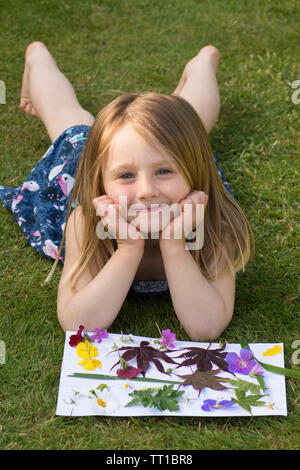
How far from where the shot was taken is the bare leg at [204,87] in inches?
134

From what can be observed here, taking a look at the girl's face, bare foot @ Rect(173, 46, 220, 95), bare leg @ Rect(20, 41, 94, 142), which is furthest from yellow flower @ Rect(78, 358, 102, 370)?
bare foot @ Rect(173, 46, 220, 95)

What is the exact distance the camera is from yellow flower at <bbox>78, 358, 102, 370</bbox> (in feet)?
7.18

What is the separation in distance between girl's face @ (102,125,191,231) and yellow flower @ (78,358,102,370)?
505 millimetres

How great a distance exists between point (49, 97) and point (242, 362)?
1.90m

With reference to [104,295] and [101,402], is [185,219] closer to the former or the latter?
[104,295]

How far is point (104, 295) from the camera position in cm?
229

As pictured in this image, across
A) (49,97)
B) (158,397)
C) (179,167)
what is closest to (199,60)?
(49,97)

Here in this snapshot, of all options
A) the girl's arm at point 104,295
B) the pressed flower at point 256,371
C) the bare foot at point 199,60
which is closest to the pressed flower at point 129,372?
the girl's arm at point 104,295

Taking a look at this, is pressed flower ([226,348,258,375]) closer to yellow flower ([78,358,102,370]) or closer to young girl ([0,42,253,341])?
young girl ([0,42,253,341])

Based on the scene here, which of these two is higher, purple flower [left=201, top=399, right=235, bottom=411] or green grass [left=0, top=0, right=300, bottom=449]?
green grass [left=0, top=0, right=300, bottom=449]

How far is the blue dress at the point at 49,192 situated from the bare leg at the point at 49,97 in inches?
6.6

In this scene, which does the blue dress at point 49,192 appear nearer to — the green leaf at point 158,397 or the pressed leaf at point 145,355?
the pressed leaf at point 145,355
